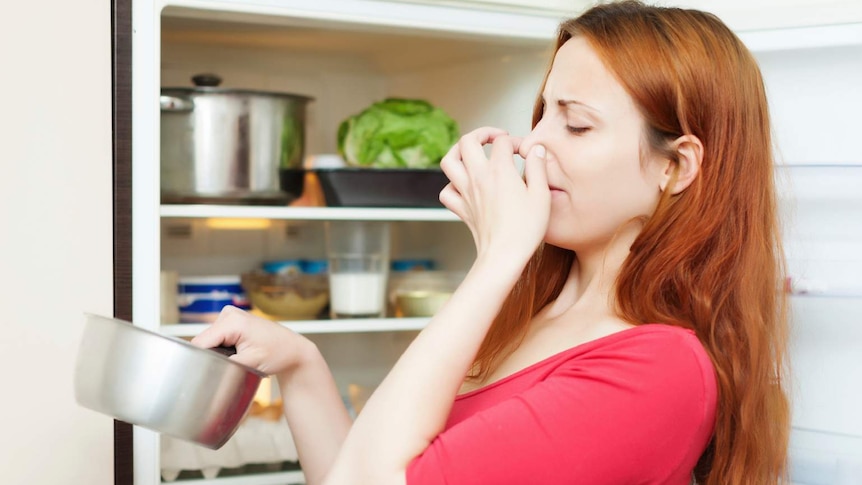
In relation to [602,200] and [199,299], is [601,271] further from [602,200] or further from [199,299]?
[199,299]

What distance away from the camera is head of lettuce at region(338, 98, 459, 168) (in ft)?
5.17

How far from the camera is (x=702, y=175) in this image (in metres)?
0.97

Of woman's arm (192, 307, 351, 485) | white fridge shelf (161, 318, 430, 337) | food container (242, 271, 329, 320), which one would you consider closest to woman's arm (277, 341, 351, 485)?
woman's arm (192, 307, 351, 485)

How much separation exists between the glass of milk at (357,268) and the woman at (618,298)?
1.61ft

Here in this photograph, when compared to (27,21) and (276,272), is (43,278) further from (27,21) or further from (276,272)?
(276,272)

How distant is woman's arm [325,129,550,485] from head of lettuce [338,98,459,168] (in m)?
0.64

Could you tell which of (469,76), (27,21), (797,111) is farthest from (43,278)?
(797,111)

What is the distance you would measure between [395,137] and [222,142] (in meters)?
0.29

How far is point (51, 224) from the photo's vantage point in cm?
120

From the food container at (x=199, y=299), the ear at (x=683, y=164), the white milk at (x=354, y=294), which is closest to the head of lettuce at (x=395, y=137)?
the white milk at (x=354, y=294)

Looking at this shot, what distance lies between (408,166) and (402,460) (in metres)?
0.80

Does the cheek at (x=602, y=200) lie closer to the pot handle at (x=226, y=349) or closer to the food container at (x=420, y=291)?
the pot handle at (x=226, y=349)

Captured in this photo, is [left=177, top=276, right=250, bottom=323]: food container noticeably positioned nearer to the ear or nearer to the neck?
the neck

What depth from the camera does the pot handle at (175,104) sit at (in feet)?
4.64
